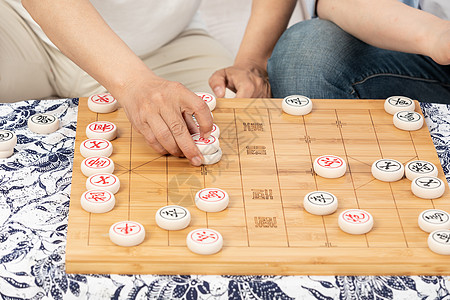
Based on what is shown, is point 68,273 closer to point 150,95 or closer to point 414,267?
point 150,95

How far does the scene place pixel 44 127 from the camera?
1.18 metres

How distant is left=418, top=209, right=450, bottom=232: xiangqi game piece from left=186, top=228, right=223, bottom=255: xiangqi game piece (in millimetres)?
317

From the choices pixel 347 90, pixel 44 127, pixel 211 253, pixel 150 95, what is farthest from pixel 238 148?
pixel 347 90

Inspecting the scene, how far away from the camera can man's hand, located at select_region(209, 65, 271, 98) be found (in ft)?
5.00

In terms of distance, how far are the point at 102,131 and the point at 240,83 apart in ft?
1.72

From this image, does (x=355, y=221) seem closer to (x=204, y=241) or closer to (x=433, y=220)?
(x=433, y=220)

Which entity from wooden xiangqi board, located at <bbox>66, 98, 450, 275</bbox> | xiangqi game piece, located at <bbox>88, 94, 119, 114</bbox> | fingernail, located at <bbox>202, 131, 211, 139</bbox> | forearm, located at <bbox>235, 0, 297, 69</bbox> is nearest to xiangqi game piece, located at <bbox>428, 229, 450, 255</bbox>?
wooden xiangqi board, located at <bbox>66, 98, 450, 275</bbox>

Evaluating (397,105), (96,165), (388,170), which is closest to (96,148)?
(96,165)

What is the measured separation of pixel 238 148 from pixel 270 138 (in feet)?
0.24

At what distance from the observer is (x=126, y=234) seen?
0.86 m

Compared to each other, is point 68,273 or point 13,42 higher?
point 68,273

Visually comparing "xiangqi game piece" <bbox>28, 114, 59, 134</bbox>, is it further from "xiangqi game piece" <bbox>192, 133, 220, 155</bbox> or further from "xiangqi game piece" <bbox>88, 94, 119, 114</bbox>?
"xiangqi game piece" <bbox>192, 133, 220, 155</bbox>

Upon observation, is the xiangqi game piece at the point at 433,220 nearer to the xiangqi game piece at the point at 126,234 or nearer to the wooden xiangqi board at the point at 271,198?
the wooden xiangqi board at the point at 271,198

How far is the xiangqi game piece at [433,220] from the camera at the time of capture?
91 cm
